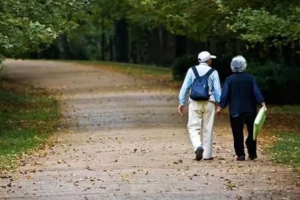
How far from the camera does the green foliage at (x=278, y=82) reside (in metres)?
28.0

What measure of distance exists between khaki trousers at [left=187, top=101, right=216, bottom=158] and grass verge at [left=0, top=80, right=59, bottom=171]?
121 inches

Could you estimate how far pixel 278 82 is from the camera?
28.0 metres

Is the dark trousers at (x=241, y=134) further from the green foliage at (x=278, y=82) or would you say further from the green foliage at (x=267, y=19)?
the green foliage at (x=278, y=82)

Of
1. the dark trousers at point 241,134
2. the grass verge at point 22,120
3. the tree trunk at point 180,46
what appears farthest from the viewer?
the tree trunk at point 180,46

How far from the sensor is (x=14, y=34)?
18.7 m

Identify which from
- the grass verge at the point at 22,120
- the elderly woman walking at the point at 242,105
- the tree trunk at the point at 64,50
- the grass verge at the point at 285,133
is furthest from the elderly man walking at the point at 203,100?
the tree trunk at the point at 64,50

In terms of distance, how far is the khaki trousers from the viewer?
1474 centimetres

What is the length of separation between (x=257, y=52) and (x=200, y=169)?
22.8 metres

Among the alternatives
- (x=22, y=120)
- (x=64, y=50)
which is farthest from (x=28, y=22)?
(x=64, y=50)

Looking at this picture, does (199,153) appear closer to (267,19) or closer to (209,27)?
(267,19)

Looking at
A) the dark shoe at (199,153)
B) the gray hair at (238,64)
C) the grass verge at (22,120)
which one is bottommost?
the grass verge at (22,120)

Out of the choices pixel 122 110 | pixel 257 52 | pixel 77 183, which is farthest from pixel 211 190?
pixel 257 52

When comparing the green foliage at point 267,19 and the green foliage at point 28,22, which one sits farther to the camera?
the green foliage at point 28,22

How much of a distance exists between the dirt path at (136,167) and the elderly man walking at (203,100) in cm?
36
